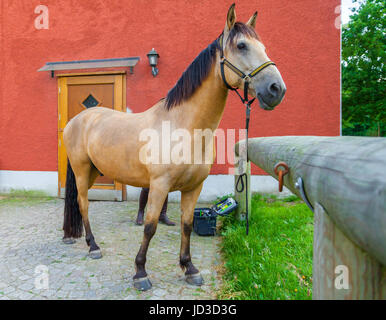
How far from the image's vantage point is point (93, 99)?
5723mm

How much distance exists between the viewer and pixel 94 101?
18.8 feet

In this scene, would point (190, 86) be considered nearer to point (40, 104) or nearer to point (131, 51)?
point (131, 51)

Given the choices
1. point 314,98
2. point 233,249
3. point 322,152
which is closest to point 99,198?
point 233,249

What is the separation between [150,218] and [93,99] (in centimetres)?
446

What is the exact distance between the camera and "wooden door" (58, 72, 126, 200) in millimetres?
5609

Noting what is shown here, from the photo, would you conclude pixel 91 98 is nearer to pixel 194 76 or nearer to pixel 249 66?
pixel 194 76

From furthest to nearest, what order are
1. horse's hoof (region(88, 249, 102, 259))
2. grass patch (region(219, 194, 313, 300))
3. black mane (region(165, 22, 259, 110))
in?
horse's hoof (region(88, 249, 102, 259)), black mane (region(165, 22, 259, 110)), grass patch (region(219, 194, 313, 300))

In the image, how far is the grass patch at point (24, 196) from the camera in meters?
5.73

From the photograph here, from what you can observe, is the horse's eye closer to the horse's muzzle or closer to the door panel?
the horse's muzzle

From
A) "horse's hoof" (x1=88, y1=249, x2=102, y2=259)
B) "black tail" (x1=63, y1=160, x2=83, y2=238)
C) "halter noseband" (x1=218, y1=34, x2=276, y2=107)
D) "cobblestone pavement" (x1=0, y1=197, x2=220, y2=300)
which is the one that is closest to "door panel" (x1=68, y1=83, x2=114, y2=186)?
"cobblestone pavement" (x1=0, y1=197, x2=220, y2=300)

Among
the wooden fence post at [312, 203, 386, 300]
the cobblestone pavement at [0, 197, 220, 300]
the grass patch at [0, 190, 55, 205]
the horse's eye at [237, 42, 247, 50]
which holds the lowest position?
the cobblestone pavement at [0, 197, 220, 300]

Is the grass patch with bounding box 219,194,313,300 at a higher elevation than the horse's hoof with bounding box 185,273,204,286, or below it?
higher

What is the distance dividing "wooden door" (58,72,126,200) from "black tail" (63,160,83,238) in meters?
2.29

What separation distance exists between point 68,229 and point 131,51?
4.17 metres
